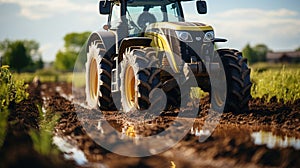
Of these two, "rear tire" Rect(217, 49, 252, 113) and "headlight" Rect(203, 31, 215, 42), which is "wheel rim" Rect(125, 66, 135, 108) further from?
"rear tire" Rect(217, 49, 252, 113)

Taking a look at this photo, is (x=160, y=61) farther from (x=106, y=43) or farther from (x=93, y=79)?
(x=93, y=79)

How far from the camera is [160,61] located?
8.24m

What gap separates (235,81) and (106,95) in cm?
274

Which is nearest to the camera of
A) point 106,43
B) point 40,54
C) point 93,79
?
point 106,43

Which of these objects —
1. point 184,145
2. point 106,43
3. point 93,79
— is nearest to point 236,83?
point 106,43

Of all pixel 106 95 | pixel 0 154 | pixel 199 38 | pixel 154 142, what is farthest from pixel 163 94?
pixel 0 154

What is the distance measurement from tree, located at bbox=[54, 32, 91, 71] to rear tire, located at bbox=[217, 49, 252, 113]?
6101cm

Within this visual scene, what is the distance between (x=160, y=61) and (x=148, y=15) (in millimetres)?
1548

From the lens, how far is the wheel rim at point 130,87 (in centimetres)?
847

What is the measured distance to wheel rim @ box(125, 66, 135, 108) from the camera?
27.8ft

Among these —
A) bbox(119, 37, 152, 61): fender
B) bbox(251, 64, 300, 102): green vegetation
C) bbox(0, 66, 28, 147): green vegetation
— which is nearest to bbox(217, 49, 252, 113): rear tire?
bbox(119, 37, 152, 61): fender

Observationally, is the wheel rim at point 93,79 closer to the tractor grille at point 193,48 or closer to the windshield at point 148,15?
the windshield at point 148,15

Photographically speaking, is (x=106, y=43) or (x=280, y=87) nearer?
(x=106, y=43)

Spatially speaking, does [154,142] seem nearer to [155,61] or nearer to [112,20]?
[155,61]
